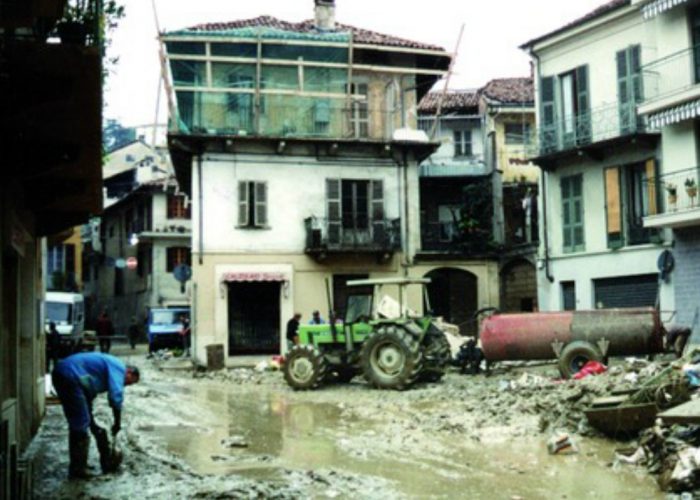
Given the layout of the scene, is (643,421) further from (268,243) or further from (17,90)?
(268,243)

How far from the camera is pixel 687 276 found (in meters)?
22.5

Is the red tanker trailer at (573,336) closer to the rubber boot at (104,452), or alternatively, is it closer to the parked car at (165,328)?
the rubber boot at (104,452)

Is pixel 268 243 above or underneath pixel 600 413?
above

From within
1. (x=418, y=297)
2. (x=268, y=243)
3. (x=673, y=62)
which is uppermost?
(x=673, y=62)

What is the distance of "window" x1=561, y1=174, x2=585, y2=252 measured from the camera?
86.3 feet

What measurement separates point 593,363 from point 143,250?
3207 cm

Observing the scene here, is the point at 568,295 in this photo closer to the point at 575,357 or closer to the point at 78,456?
the point at 575,357

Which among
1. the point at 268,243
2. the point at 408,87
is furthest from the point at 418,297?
the point at 408,87

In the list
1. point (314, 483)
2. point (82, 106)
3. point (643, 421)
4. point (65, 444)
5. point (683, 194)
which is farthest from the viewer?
point (683, 194)

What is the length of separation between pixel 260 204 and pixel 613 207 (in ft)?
36.3

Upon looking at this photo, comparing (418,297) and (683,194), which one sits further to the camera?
(418,297)

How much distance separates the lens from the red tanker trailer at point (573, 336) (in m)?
17.1

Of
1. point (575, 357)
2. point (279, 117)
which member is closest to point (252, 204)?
point (279, 117)

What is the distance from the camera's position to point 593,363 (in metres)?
16.5
